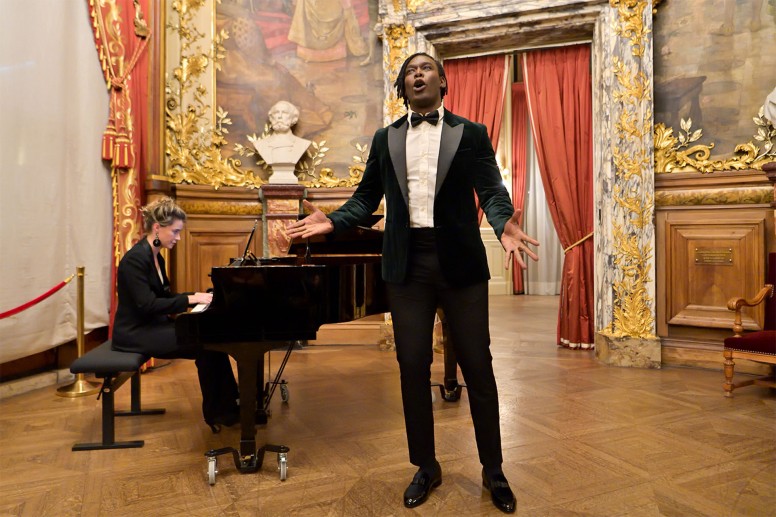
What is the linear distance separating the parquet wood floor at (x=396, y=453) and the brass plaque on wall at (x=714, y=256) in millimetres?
931

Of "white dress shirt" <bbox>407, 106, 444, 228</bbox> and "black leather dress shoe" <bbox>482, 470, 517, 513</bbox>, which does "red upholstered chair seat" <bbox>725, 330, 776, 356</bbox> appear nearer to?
"black leather dress shoe" <bbox>482, 470, 517, 513</bbox>

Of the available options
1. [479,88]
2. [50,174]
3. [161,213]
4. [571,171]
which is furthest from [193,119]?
[571,171]

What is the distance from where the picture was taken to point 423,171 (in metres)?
2.12

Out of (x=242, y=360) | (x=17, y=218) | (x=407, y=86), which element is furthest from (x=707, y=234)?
(x=17, y=218)

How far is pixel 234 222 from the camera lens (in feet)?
18.4

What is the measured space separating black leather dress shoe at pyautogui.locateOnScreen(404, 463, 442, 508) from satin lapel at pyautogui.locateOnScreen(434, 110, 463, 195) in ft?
3.60

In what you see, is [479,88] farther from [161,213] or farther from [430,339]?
[430,339]

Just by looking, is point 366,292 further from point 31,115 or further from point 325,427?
point 31,115

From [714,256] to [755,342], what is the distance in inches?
44.3

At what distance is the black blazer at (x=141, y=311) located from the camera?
2971 mm

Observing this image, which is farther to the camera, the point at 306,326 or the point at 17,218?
the point at 17,218

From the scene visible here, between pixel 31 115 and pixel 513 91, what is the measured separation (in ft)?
27.7

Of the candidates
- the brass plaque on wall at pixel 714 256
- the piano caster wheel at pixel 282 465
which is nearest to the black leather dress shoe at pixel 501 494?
the piano caster wheel at pixel 282 465

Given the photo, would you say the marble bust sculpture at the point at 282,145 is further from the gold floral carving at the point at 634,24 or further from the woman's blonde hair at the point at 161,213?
the gold floral carving at the point at 634,24
